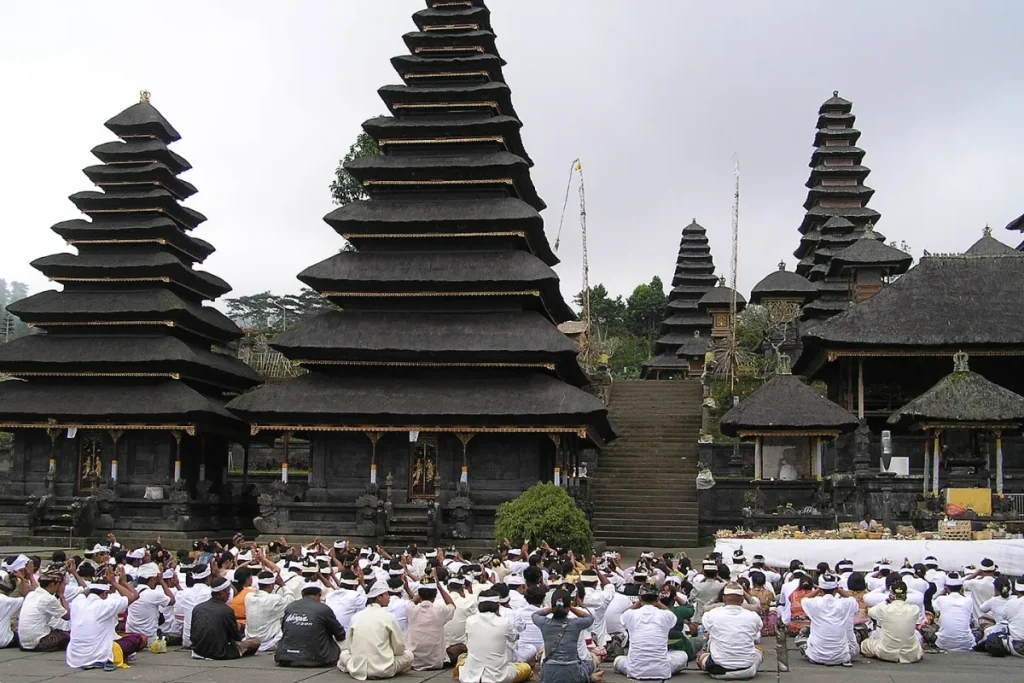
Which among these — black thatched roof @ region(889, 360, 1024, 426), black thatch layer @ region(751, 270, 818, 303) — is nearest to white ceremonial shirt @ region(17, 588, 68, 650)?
black thatched roof @ region(889, 360, 1024, 426)

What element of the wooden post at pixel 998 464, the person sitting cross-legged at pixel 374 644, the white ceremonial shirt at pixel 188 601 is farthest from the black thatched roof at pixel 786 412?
the person sitting cross-legged at pixel 374 644

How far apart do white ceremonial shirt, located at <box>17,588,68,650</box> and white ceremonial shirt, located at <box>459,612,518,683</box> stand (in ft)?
20.6

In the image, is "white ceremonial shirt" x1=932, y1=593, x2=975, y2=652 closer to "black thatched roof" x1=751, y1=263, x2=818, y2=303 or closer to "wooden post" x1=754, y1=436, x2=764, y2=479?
"wooden post" x1=754, y1=436, x2=764, y2=479

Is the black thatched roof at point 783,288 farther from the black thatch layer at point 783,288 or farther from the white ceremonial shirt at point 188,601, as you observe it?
the white ceremonial shirt at point 188,601

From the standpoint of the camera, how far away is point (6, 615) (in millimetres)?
16328

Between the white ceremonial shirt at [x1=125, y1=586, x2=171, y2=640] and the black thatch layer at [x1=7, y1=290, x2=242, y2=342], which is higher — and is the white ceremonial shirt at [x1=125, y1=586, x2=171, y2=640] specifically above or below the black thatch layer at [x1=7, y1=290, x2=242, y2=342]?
below

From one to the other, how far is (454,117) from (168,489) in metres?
15.6

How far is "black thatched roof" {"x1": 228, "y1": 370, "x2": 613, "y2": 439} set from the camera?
32969 mm

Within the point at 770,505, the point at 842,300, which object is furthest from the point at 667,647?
the point at 842,300

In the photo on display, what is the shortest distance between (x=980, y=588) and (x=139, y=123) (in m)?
32.6

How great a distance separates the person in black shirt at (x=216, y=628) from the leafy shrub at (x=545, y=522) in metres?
11.9

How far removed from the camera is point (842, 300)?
53781 millimetres

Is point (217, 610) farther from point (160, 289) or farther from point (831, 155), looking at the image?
point (831, 155)

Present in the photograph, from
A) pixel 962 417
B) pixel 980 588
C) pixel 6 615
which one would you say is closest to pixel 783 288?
pixel 962 417
